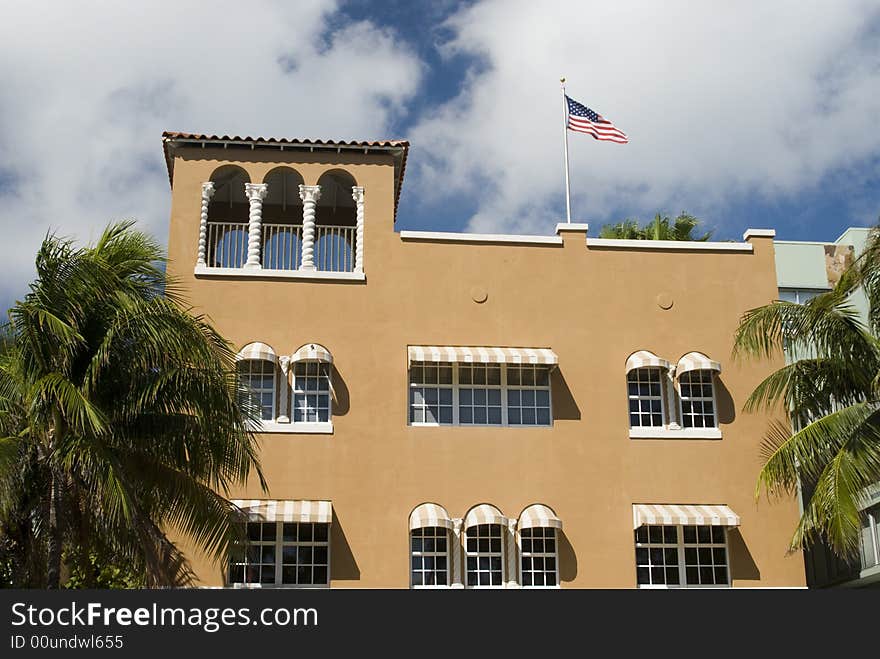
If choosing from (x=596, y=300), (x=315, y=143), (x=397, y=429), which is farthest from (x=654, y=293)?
(x=315, y=143)

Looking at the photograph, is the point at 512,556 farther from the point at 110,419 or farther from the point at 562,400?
the point at 110,419

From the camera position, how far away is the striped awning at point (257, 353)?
24344mm

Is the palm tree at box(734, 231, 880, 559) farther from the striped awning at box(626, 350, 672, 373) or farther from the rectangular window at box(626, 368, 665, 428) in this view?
the rectangular window at box(626, 368, 665, 428)

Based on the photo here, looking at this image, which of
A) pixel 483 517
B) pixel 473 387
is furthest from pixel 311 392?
pixel 483 517

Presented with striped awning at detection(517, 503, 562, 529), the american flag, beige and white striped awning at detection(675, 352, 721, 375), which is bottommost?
striped awning at detection(517, 503, 562, 529)

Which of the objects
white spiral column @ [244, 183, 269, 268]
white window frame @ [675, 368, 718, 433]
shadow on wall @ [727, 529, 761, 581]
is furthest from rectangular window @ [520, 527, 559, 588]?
white spiral column @ [244, 183, 269, 268]

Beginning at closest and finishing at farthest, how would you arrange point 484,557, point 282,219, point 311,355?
point 484,557
point 311,355
point 282,219

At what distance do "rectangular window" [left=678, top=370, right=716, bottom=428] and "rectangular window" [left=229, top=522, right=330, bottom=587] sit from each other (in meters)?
7.97

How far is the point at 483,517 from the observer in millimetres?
23828

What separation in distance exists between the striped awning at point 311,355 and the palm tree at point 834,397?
823 centimetres

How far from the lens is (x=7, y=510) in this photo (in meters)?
17.9

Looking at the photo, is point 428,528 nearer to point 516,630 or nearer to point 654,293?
point 654,293

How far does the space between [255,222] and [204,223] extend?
109 centimetres

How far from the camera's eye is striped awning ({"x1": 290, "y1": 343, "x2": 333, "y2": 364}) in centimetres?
2448
